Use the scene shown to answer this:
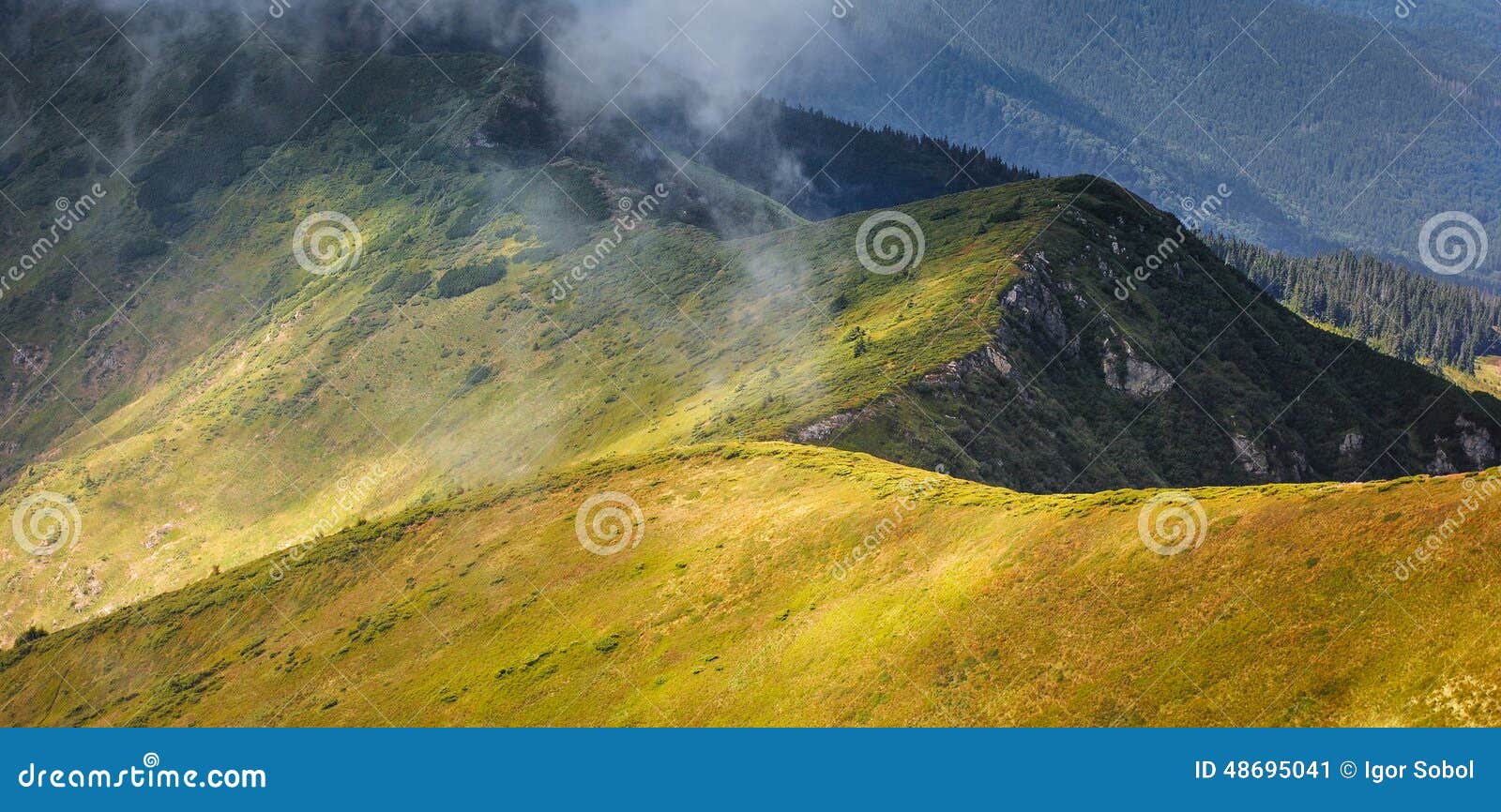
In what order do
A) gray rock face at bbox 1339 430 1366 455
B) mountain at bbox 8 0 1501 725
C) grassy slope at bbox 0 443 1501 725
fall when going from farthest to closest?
gray rock face at bbox 1339 430 1366 455 < mountain at bbox 8 0 1501 725 < grassy slope at bbox 0 443 1501 725

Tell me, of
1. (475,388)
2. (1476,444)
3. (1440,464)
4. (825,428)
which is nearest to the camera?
(825,428)

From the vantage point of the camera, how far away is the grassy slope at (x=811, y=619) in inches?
1850

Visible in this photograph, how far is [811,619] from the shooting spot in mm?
64188

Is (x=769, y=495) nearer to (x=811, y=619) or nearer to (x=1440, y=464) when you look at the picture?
(x=811, y=619)

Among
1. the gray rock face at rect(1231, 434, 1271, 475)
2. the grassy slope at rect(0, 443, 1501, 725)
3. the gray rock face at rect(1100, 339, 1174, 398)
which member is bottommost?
the grassy slope at rect(0, 443, 1501, 725)

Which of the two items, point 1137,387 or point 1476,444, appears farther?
point 1476,444

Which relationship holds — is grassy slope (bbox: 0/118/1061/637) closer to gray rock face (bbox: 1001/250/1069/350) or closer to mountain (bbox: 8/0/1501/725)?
mountain (bbox: 8/0/1501/725)

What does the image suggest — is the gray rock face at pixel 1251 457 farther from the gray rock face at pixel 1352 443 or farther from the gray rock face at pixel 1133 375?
the gray rock face at pixel 1352 443

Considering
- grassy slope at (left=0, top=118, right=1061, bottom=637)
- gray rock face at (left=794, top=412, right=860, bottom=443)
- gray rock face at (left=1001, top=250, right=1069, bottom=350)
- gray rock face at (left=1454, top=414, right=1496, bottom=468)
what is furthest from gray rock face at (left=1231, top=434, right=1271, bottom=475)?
gray rock face at (left=794, top=412, right=860, bottom=443)

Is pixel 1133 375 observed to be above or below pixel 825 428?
above

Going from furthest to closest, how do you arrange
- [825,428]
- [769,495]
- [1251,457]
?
[1251,457] → [825,428] → [769,495]

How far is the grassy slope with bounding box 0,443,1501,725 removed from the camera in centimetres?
4700

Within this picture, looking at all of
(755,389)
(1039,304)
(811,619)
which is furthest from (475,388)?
(811,619)

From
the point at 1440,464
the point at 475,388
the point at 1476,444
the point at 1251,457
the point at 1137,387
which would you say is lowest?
the point at 1440,464
